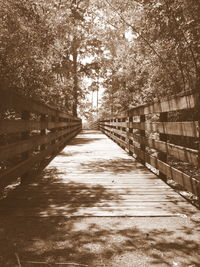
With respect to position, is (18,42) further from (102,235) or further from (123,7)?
(102,235)

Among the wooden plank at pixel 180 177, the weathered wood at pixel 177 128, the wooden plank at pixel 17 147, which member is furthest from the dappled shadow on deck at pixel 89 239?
the weathered wood at pixel 177 128

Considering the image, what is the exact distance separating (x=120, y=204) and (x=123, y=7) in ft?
28.9

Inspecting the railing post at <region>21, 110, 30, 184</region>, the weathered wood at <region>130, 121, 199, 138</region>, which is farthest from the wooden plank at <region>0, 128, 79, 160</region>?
the weathered wood at <region>130, 121, 199, 138</region>

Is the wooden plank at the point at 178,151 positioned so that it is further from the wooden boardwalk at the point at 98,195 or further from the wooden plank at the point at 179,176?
the wooden boardwalk at the point at 98,195

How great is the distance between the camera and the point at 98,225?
338 cm

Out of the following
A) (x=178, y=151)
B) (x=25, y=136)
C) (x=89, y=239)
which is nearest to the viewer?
(x=89, y=239)

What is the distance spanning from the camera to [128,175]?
6.31 meters

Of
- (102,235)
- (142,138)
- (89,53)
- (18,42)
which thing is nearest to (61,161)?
(142,138)

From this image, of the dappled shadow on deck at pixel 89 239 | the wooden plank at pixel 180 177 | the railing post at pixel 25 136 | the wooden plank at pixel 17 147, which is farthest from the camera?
the railing post at pixel 25 136

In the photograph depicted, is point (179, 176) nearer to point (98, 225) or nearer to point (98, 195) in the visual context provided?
point (98, 195)

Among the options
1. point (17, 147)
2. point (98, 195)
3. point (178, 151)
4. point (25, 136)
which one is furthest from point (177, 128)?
point (25, 136)

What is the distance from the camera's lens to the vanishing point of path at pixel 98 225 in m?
2.61

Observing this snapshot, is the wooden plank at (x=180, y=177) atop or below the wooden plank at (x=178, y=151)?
below

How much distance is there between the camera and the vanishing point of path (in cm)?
261
